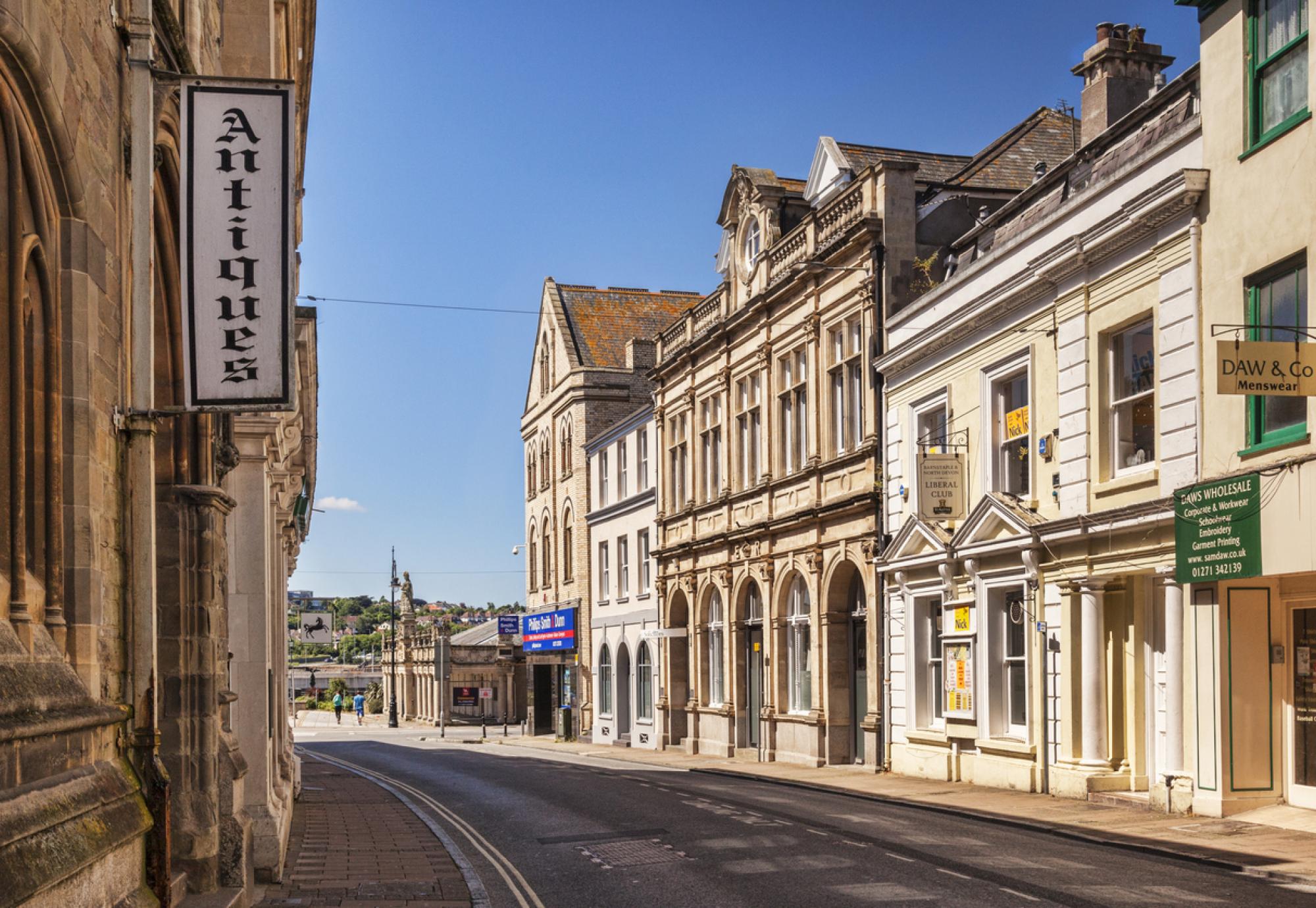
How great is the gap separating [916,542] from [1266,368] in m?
12.1

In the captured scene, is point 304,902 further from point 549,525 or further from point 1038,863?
point 549,525

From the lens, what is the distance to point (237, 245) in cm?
949

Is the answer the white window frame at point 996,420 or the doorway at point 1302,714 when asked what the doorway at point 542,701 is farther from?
the doorway at point 1302,714

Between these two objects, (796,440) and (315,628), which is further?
(315,628)

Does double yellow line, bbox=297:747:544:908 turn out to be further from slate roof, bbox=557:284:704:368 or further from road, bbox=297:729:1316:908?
slate roof, bbox=557:284:704:368

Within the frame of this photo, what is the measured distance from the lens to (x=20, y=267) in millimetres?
6941

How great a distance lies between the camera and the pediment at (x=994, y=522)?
2295cm

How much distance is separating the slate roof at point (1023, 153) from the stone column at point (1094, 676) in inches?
479

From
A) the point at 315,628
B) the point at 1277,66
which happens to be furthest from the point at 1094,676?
the point at 315,628

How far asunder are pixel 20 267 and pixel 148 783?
3.21 meters

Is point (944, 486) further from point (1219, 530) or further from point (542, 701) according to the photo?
point (542, 701)

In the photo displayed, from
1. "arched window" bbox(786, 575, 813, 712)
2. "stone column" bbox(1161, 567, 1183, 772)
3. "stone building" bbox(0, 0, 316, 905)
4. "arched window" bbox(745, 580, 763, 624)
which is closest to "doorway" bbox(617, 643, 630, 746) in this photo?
"arched window" bbox(745, 580, 763, 624)

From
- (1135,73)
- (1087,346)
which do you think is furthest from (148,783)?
(1135,73)

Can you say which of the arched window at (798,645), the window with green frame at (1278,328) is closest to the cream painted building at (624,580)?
the arched window at (798,645)
